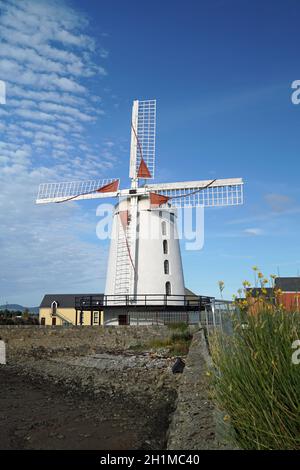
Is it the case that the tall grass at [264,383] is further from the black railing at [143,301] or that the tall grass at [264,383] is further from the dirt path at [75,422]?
the black railing at [143,301]

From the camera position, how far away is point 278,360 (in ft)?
15.1

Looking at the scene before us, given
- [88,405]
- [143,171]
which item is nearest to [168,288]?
[143,171]

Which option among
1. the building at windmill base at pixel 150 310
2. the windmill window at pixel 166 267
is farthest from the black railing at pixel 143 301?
the windmill window at pixel 166 267

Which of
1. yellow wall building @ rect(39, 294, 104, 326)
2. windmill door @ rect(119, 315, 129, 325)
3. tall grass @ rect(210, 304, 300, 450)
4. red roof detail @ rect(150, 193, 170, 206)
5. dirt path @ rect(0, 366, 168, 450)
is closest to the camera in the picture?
tall grass @ rect(210, 304, 300, 450)

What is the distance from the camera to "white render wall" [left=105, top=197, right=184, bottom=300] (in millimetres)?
27078

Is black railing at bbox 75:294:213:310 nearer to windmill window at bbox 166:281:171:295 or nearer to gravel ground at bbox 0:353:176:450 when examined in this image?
windmill window at bbox 166:281:171:295

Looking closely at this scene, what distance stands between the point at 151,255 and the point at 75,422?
60.6 ft

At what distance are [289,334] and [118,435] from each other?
455 cm

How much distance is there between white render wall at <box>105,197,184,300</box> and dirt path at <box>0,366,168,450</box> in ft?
46.5

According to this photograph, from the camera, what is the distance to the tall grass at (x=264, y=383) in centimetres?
452

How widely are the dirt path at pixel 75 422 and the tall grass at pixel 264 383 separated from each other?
277 centimetres

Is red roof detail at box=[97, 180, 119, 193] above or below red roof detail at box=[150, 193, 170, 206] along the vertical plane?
above

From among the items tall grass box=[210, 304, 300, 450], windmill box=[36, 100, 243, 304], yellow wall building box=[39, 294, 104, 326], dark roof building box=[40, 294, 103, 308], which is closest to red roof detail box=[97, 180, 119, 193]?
windmill box=[36, 100, 243, 304]
